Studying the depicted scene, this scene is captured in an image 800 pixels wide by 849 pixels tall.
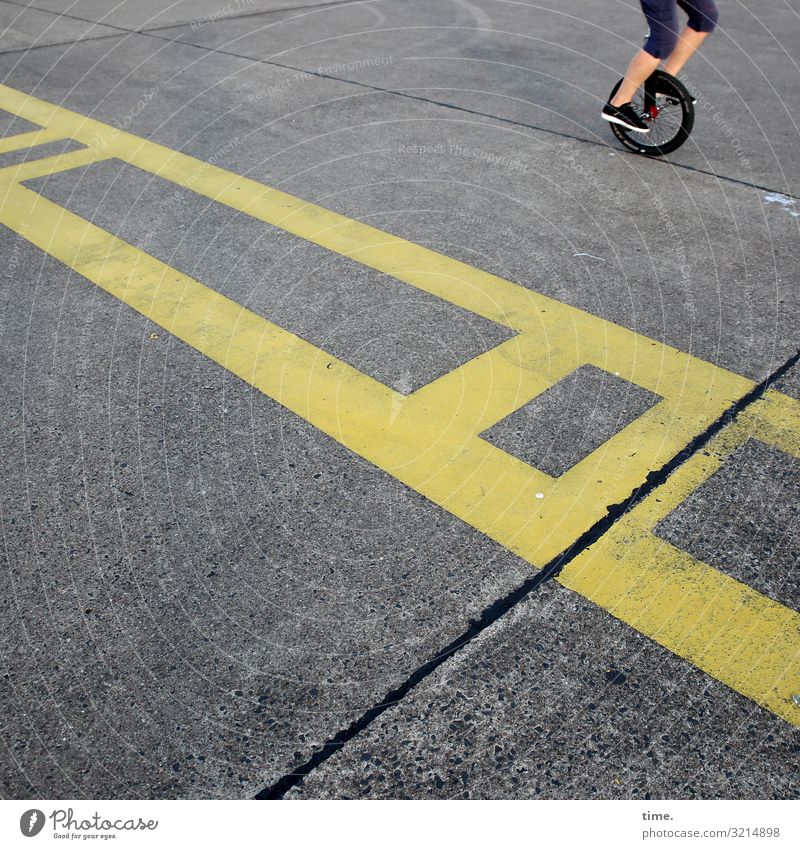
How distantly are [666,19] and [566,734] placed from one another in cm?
448

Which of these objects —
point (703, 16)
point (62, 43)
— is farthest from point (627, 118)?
point (62, 43)

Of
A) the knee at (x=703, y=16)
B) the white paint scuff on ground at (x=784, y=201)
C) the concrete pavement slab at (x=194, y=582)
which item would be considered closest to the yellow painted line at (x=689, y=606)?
the concrete pavement slab at (x=194, y=582)

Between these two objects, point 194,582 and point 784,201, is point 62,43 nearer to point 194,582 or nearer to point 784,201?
point 784,201

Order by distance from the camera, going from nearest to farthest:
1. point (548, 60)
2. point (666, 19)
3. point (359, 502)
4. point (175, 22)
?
point (359, 502) → point (666, 19) → point (548, 60) → point (175, 22)

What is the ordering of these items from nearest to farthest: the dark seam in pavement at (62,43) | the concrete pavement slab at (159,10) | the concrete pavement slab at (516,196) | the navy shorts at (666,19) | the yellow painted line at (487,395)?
1. the yellow painted line at (487,395)
2. the concrete pavement slab at (516,196)
3. the navy shorts at (666,19)
4. the dark seam in pavement at (62,43)
5. the concrete pavement slab at (159,10)

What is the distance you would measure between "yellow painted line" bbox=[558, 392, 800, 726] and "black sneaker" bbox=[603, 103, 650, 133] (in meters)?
3.37

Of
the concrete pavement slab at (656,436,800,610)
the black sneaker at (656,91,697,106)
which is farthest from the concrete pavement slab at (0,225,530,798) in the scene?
the black sneaker at (656,91,697,106)

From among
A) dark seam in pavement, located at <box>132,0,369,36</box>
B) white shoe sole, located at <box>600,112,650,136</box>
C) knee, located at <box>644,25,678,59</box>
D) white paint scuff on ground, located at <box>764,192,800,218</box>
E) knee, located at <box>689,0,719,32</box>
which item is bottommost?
dark seam in pavement, located at <box>132,0,369,36</box>

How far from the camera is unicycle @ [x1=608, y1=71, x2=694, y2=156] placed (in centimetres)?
529

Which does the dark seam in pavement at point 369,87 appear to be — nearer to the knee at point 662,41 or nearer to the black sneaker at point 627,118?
the black sneaker at point 627,118

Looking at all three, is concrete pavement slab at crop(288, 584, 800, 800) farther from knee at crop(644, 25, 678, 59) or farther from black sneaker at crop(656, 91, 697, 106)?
black sneaker at crop(656, 91, 697, 106)

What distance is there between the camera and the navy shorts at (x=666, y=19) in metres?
5.00

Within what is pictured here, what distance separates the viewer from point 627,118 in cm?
535

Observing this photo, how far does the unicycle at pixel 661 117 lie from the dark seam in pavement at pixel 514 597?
2.70m
